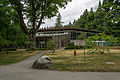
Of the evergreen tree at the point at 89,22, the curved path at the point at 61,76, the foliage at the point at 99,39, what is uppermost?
the evergreen tree at the point at 89,22

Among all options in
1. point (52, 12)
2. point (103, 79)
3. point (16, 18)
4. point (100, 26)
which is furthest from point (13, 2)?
point (100, 26)

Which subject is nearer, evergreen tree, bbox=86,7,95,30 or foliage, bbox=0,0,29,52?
foliage, bbox=0,0,29,52

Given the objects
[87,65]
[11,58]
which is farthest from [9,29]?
[87,65]

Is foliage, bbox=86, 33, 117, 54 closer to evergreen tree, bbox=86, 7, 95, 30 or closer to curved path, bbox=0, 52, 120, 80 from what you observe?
curved path, bbox=0, 52, 120, 80

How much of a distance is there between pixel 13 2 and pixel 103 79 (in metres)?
23.5

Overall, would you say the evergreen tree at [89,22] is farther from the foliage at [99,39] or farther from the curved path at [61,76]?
the curved path at [61,76]

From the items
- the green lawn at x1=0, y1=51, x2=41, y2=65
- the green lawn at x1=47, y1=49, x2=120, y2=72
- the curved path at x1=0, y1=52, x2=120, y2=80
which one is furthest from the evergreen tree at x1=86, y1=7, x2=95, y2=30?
the curved path at x1=0, y1=52, x2=120, y2=80

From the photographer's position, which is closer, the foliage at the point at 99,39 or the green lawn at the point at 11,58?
the green lawn at the point at 11,58

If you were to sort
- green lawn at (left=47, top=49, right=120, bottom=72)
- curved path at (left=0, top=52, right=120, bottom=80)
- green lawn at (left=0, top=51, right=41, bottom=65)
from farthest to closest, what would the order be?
1. green lawn at (left=0, top=51, right=41, bottom=65)
2. green lawn at (left=47, top=49, right=120, bottom=72)
3. curved path at (left=0, top=52, right=120, bottom=80)

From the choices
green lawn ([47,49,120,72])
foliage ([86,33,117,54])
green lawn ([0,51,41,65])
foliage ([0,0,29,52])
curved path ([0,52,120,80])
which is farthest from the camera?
foliage ([86,33,117,54])

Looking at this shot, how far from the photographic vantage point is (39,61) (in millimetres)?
11477

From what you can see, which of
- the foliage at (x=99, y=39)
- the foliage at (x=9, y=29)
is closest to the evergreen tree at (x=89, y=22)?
the foliage at (x=9, y=29)

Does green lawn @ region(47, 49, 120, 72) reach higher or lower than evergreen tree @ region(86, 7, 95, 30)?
lower

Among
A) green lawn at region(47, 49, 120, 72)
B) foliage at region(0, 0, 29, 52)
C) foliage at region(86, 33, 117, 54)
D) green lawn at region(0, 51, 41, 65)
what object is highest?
foliage at region(0, 0, 29, 52)
